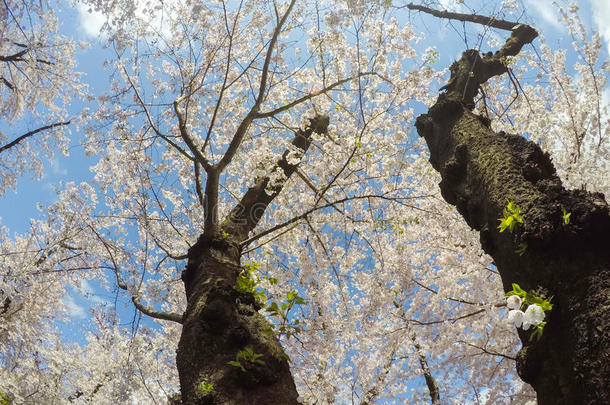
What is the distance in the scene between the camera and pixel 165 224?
22.8 feet

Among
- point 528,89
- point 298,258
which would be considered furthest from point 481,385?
point 528,89

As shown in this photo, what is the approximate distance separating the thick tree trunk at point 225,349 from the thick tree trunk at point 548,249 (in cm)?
118

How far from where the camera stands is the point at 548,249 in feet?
5.04

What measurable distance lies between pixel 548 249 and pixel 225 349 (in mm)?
1704

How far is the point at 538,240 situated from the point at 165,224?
642 centimetres

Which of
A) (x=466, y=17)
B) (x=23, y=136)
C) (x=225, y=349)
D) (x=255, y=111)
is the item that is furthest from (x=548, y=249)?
(x=23, y=136)

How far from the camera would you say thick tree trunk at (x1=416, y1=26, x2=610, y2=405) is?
1269mm

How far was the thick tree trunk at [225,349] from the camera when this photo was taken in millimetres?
1896

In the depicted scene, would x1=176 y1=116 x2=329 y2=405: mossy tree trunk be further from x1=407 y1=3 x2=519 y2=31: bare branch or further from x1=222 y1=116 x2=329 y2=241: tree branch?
x1=407 y1=3 x2=519 y2=31: bare branch

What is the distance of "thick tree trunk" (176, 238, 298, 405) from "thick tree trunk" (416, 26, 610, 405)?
1.18 metres

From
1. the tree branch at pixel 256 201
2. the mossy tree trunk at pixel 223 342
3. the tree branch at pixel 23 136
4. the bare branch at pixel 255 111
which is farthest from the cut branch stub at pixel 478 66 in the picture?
the tree branch at pixel 23 136

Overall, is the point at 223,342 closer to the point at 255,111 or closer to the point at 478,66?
the point at 255,111

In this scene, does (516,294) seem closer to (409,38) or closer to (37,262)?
(409,38)

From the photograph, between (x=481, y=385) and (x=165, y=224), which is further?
(x=481, y=385)
